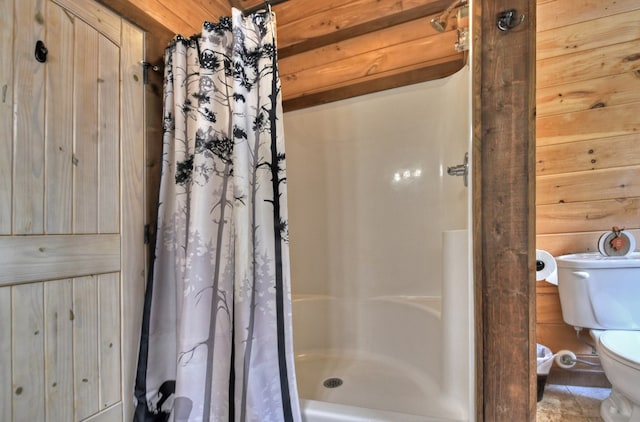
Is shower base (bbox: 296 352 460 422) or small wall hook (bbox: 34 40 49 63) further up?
small wall hook (bbox: 34 40 49 63)

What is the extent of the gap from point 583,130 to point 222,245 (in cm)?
204

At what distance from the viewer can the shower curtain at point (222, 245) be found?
33.7 inches

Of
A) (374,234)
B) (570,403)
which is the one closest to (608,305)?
(570,403)

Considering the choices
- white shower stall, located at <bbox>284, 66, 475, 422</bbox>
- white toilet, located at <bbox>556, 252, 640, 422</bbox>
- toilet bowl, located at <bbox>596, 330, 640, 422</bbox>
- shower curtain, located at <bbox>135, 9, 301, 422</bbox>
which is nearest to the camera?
shower curtain, located at <bbox>135, 9, 301, 422</bbox>

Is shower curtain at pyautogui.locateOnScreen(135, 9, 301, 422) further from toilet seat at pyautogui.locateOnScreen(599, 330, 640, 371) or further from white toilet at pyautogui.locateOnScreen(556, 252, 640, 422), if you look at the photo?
white toilet at pyautogui.locateOnScreen(556, 252, 640, 422)

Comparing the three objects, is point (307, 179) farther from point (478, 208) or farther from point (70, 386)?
point (70, 386)

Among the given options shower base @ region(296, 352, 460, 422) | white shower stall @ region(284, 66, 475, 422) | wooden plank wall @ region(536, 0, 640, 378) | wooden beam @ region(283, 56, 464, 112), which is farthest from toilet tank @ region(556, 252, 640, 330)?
wooden beam @ region(283, 56, 464, 112)

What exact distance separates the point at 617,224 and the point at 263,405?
6.58 ft

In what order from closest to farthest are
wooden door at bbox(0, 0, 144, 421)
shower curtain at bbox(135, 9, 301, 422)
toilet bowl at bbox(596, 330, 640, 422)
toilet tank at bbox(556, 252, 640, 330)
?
wooden door at bbox(0, 0, 144, 421) → shower curtain at bbox(135, 9, 301, 422) → toilet bowl at bbox(596, 330, 640, 422) → toilet tank at bbox(556, 252, 640, 330)

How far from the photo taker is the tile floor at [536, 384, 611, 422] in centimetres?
136

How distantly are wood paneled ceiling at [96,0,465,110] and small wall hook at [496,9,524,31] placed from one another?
749 mm

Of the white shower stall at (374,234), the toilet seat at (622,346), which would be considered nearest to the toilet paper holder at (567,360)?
the toilet seat at (622,346)

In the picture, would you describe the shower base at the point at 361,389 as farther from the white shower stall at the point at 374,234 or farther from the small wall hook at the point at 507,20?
the small wall hook at the point at 507,20

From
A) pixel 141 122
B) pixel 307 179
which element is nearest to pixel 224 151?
pixel 141 122
